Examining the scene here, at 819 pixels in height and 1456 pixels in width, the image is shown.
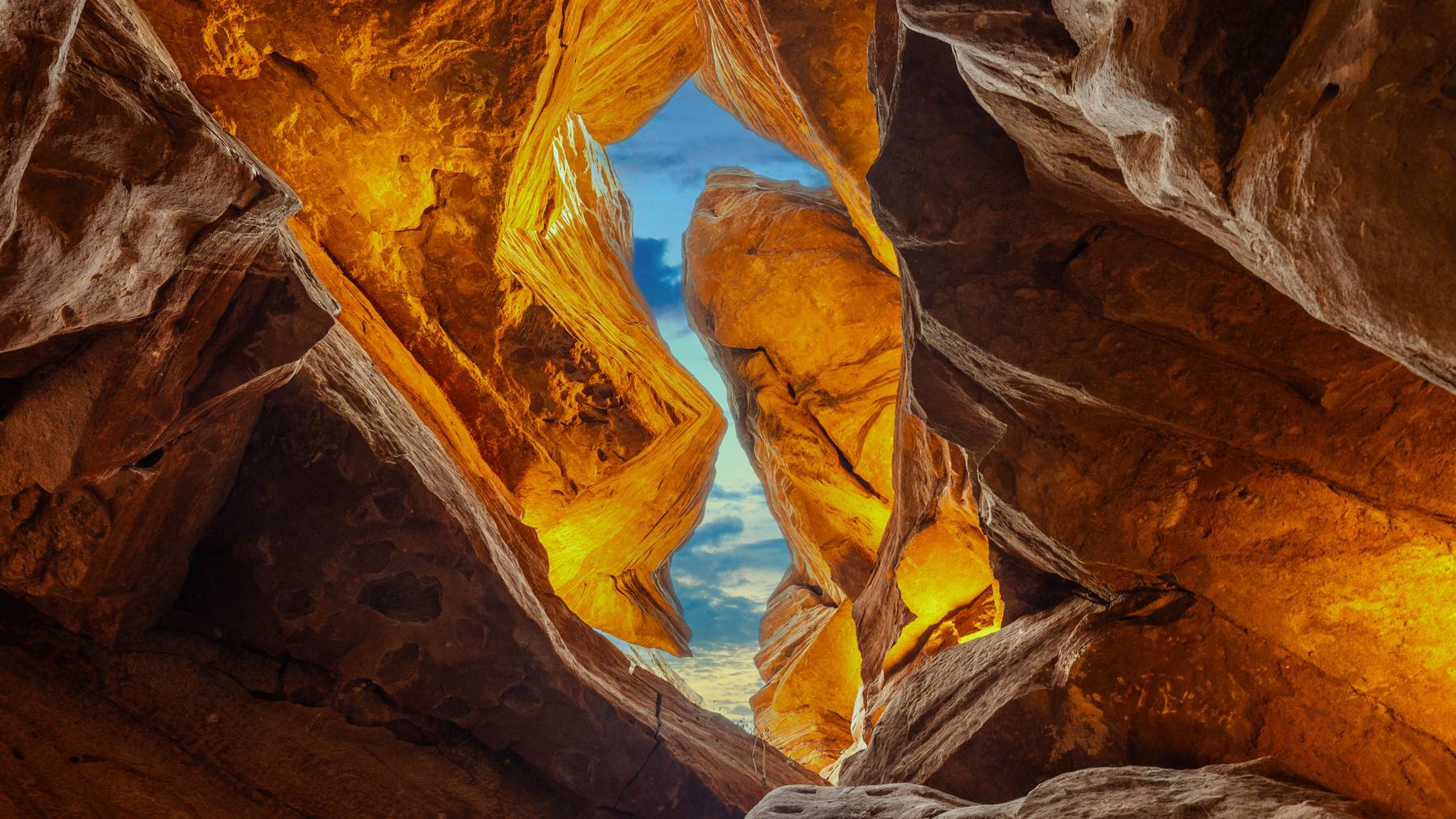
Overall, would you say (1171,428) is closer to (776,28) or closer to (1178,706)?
(1178,706)

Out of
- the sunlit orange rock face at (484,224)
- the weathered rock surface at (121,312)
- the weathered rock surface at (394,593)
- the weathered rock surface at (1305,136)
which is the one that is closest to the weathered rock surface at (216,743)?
the weathered rock surface at (394,593)

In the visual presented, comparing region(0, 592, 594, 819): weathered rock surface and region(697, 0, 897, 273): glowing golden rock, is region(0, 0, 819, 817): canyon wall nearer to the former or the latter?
region(0, 592, 594, 819): weathered rock surface

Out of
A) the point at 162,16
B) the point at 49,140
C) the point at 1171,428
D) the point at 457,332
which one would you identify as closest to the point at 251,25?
the point at 162,16

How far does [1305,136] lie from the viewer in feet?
6.88

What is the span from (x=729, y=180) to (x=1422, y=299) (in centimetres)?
1631

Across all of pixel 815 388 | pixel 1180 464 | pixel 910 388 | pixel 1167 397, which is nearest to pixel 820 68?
pixel 815 388

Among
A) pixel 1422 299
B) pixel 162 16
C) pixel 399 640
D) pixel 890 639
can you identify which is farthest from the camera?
pixel 890 639

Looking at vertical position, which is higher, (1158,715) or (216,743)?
(1158,715)

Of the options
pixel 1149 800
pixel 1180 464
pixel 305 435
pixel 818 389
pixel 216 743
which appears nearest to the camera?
pixel 1149 800

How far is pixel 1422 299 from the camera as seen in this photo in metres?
1.87

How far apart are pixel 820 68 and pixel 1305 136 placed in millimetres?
9222

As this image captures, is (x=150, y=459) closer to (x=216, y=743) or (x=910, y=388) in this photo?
(x=216, y=743)

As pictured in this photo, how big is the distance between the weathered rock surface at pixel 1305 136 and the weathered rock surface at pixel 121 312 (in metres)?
3.43

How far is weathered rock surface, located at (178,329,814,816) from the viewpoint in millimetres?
5203
